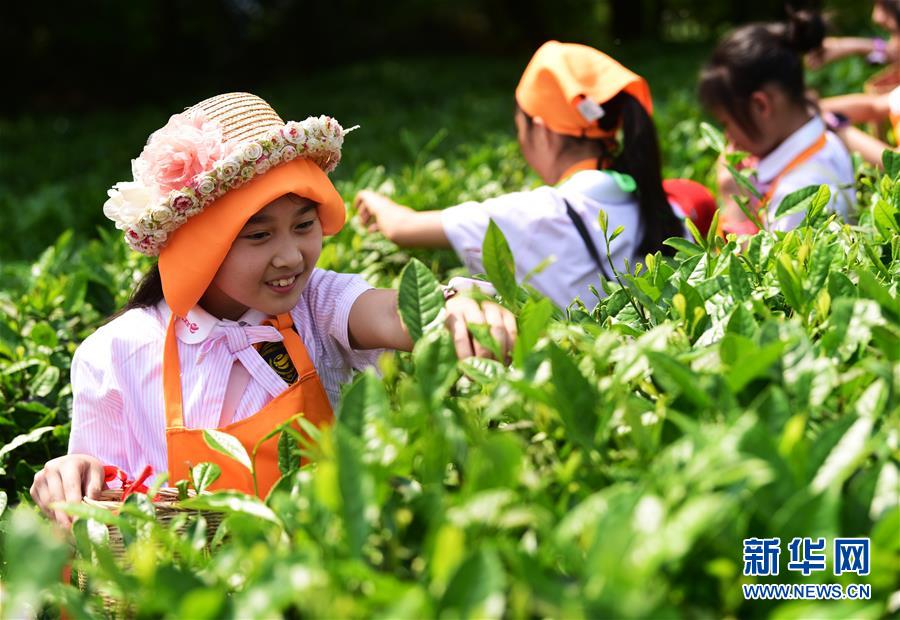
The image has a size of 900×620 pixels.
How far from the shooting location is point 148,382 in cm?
226

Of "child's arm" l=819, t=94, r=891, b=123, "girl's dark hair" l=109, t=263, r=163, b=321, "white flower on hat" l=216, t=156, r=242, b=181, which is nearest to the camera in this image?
"white flower on hat" l=216, t=156, r=242, b=181

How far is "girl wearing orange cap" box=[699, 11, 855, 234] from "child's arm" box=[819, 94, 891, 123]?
634 mm

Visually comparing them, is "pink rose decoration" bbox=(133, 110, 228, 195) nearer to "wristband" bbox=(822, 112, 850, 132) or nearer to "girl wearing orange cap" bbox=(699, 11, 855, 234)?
"girl wearing orange cap" bbox=(699, 11, 855, 234)

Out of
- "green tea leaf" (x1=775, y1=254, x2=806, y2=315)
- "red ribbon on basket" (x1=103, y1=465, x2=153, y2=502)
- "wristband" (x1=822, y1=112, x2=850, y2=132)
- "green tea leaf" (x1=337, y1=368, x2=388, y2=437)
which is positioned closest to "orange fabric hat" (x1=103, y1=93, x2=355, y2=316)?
"red ribbon on basket" (x1=103, y1=465, x2=153, y2=502)

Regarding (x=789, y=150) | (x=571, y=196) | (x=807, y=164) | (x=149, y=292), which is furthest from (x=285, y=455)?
(x=789, y=150)

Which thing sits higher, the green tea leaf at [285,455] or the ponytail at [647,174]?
the green tea leaf at [285,455]

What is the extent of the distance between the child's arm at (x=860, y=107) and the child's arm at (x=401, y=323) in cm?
329

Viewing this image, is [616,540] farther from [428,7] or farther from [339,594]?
[428,7]

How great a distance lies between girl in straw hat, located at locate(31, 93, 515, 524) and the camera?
2107 mm

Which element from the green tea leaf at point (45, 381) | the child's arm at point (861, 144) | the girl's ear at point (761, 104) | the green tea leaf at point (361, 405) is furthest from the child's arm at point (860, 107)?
the green tea leaf at point (361, 405)

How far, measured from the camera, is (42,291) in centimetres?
307

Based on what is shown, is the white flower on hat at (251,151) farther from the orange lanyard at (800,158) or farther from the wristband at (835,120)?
the wristband at (835,120)

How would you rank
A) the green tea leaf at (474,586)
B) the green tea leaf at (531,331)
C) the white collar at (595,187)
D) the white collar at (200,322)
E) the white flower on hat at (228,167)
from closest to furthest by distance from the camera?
the green tea leaf at (474,586) < the green tea leaf at (531,331) < the white flower on hat at (228,167) < the white collar at (200,322) < the white collar at (595,187)

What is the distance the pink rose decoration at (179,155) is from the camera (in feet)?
6.91
